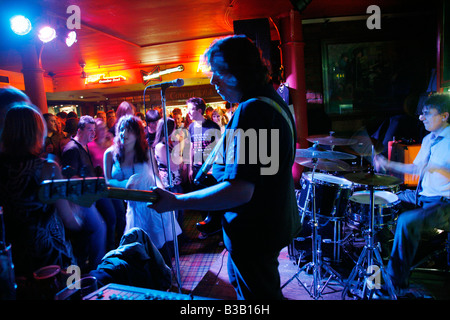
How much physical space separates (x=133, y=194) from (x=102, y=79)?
→ 1017cm

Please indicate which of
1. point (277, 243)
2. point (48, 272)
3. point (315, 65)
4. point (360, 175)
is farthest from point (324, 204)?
point (315, 65)

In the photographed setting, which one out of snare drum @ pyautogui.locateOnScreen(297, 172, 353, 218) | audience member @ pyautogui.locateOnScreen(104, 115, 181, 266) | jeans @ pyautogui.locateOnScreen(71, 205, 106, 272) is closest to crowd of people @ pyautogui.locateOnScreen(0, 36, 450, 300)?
audience member @ pyautogui.locateOnScreen(104, 115, 181, 266)

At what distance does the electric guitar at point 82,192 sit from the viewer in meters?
1.10

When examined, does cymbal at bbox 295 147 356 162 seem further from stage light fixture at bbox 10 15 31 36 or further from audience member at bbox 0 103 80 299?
stage light fixture at bbox 10 15 31 36

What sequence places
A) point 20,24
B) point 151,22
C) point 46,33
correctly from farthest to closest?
point 151,22 < point 46,33 < point 20,24

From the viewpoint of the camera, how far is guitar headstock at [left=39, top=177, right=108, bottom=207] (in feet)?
3.59

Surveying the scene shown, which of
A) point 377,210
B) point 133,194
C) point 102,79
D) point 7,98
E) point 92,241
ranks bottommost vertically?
point 92,241

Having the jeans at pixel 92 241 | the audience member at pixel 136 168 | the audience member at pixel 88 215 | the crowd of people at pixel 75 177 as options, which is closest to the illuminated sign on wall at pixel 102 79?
the crowd of people at pixel 75 177

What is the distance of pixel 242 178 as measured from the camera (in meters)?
1.07

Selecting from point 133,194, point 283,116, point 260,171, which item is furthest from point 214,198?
point 283,116

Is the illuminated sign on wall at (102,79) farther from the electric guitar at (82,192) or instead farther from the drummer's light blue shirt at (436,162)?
the electric guitar at (82,192)

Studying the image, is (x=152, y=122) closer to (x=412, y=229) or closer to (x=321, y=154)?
(x=321, y=154)

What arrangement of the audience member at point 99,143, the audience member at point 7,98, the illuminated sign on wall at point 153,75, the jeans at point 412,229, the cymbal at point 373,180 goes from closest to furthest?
the audience member at point 7,98 < the cymbal at point 373,180 < the jeans at point 412,229 < the audience member at point 99,143 < the illuminated sign on wall at point 153,75

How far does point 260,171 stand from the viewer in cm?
110
